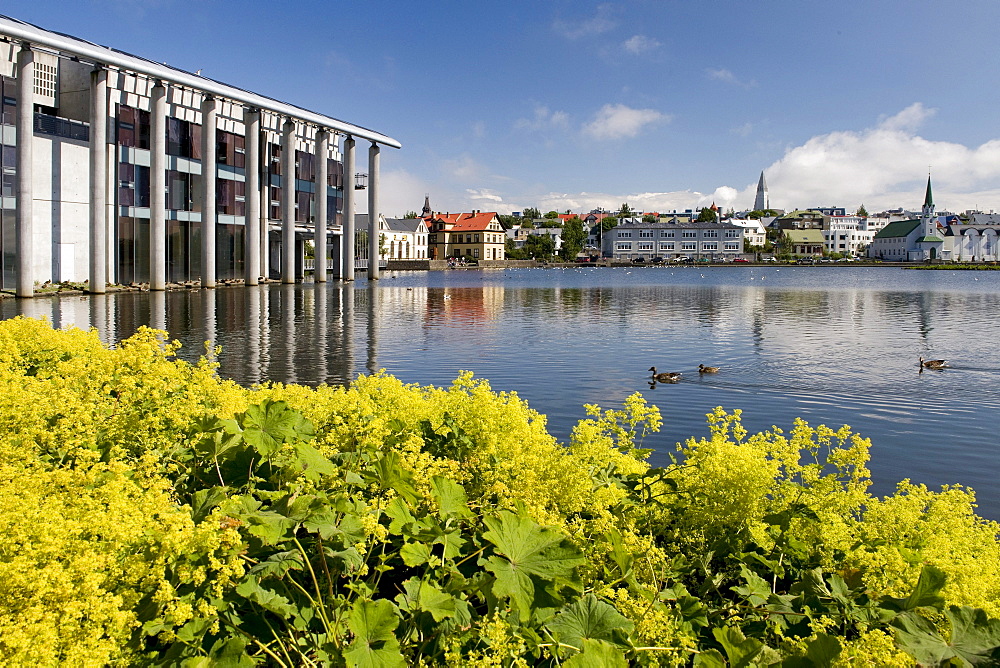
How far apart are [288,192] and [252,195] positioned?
15.8 feet

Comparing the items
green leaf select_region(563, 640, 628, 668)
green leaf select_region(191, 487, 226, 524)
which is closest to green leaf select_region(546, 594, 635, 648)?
green leaf select_region(563, 640, 628, 668)

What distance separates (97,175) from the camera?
43281mm

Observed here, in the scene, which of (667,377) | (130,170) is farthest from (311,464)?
(130,170)

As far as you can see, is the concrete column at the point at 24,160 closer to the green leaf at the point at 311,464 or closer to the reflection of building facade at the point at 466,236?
the green leaf at the point at 311,464

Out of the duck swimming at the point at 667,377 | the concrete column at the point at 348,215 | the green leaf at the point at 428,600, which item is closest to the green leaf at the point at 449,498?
the green leaf at the point at 428,600

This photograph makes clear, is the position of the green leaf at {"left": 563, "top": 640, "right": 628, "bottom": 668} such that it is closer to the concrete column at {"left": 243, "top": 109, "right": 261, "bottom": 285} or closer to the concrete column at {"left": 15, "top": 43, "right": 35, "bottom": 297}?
the concrete column at {"left": 15, "top": 43, "right": 35, "bottom": 297}

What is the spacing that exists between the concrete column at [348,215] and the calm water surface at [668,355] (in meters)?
27.3

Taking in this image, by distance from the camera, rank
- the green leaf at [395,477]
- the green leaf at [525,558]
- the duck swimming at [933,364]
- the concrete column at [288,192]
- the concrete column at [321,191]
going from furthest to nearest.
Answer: the concrete column at [321,191] → the concrete column at [288,192] → the duck swimming at [933,364] → the green leaf at [395,477] → the green leaf at [525,558]

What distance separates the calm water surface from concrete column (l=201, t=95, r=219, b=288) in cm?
910

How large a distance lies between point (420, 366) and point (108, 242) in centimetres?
3531

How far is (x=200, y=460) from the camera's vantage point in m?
4.17

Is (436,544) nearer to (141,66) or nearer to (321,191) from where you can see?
(141,66)

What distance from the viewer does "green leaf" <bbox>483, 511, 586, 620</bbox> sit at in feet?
9.62

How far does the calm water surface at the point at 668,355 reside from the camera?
45.3 ft
